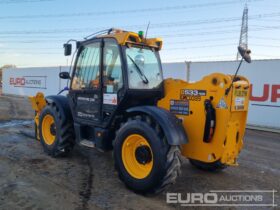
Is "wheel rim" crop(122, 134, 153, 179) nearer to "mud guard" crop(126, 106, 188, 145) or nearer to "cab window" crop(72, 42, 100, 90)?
"mud guard" crop(126, 106, 188, 145)

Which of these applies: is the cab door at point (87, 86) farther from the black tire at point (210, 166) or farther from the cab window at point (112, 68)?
the black tire at point (210, 166)

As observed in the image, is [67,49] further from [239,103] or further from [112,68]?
[239,103]

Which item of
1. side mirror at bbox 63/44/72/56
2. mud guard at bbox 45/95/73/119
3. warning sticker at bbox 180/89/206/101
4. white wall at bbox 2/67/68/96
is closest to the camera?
warning sticker at bbox 180/89/206/101

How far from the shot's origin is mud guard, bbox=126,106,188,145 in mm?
4406

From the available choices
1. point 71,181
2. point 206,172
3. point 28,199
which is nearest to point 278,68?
point 206,172

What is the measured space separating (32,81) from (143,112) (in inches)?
841

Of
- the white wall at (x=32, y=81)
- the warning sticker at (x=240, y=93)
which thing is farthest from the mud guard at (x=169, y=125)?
the white wall at (x=32, y=81)

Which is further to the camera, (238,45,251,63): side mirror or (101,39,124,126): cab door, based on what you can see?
(101,39,124,126): cab door

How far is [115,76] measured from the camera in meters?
5.45

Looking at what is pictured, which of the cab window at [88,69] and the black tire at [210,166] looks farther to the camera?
the cab window at [88,69]

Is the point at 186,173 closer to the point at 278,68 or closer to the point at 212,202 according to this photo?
the point at 212,202

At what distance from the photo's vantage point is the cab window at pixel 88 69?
5.82 meters

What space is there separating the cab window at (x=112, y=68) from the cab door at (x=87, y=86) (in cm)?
15

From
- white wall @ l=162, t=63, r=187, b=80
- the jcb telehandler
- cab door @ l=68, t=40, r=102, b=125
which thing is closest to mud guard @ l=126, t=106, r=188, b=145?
the jcb telehandler
